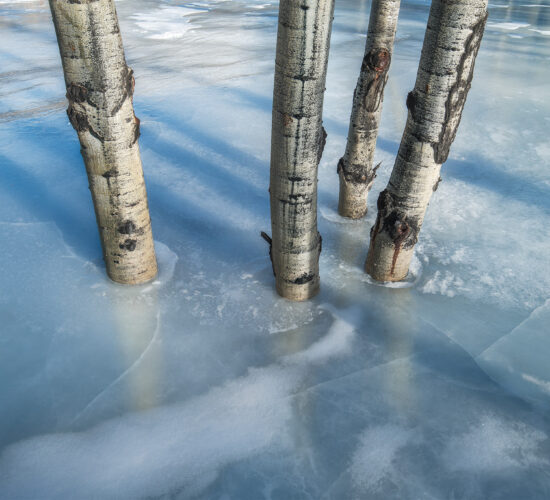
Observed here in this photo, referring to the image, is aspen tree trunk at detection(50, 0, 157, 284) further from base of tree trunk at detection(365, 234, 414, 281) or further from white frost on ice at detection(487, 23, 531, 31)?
→ white frost on ice at detection(487, 23, 531, 31)

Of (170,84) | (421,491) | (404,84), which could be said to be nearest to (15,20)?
(170,84)

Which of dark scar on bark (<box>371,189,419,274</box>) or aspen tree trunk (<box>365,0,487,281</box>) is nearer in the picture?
aspen tree trunk (<box>365,0,487,281</box>)

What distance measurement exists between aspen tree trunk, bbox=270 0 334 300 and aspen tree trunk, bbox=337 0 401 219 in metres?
1.22

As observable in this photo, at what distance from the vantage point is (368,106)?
471cm

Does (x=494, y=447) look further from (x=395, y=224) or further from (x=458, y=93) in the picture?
(x=458, y=93)

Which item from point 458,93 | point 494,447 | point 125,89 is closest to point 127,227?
point 125,89

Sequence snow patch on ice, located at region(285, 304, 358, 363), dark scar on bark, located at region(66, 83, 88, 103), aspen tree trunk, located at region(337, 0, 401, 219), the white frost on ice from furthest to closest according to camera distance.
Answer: the white frost on ice
aspen tree trunk, located at region(337, 0, 401, 219)
snow patch on ice, located at region(285, 304, 358, 363)
dark scar on bark, located at region(66, 83, 88, 103)

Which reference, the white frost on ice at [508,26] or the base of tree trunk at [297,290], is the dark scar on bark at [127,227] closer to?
the base of tree trunk at [297,290]

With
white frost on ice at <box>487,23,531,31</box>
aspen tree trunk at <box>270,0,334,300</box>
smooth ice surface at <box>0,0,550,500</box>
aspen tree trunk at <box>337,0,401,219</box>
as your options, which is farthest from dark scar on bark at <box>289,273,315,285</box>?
white frost on ice at <box>487,23,531,31</box>

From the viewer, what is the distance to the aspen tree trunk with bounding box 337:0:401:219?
444 cm

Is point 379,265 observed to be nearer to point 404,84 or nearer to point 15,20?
point 404,84

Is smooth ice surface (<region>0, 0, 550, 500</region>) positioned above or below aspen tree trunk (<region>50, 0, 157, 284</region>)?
below

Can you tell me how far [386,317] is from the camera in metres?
4.38

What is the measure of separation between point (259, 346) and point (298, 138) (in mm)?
1748
